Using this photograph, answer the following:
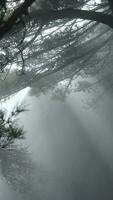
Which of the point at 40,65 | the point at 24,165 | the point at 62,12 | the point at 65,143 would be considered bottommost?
the point at 62,12

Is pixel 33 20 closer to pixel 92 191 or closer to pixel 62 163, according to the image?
pixel 92 191

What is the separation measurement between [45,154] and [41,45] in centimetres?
2413

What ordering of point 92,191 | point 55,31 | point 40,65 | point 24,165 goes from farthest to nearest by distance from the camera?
point 92,191 < point 24,165 < point 40,65 < point 55,31

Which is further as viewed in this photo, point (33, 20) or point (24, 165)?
point (24, 165)

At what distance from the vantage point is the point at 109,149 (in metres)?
29.8

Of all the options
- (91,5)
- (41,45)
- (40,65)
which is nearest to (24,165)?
(40,65)

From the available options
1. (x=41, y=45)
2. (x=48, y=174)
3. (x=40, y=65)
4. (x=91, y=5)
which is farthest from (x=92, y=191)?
(x=91, y=5)

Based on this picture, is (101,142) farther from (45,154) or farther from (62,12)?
(62,12)

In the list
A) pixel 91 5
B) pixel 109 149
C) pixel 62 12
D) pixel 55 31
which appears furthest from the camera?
pixel 109 149

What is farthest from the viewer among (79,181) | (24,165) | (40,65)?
(79,181)

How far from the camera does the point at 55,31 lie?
48.4 ft

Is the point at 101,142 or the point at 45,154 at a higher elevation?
the point at 45,154

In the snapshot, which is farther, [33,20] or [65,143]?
[65,143]

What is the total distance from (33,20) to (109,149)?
2119 centimetres
